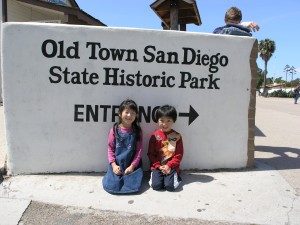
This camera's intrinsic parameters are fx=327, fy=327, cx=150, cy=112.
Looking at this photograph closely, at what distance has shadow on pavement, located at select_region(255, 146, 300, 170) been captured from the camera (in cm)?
479

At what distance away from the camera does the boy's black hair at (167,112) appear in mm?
3987

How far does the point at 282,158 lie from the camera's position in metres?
5.22

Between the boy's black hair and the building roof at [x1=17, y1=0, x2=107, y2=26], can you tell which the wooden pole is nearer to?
the boy's black hair

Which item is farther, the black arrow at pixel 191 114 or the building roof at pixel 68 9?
the building roof at pixel 68 9

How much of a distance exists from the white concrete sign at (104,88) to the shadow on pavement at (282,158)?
0.94m

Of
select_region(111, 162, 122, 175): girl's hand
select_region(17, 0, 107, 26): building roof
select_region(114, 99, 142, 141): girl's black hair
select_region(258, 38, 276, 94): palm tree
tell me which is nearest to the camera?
select_region(111, 162, 122, 175): girl's hand

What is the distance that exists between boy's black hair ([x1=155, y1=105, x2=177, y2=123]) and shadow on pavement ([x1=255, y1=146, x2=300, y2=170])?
180 cm

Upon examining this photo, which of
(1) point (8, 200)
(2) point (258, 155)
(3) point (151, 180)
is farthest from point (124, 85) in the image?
(2) point (258, 155)

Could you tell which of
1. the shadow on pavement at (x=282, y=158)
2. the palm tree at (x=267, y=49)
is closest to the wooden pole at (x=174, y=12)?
the shadow on pavement at (x=282, y=158)

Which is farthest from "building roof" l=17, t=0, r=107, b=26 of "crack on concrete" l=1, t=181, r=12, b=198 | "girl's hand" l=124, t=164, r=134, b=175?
"girl's hand" l=124, t=164, r=134, b=175

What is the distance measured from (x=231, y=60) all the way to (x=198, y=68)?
47cm

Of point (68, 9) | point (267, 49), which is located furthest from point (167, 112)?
point (267, 49)

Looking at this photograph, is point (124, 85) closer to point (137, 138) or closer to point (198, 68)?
point (137, 138)

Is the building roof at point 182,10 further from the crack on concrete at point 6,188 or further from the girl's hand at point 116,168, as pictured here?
→ the crack on concrete at point 6,188
